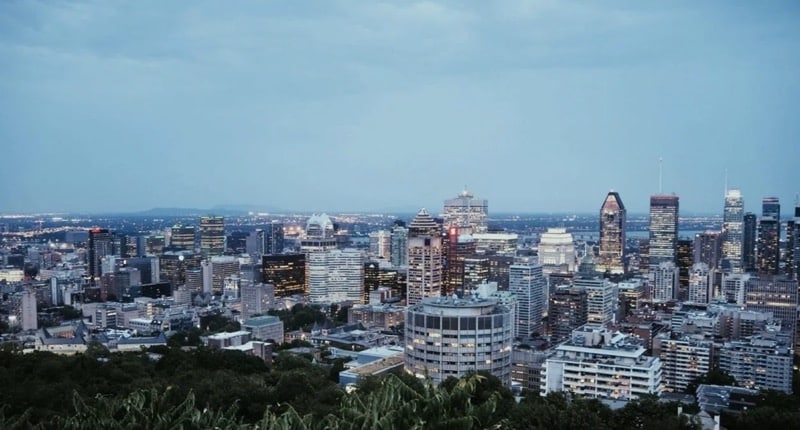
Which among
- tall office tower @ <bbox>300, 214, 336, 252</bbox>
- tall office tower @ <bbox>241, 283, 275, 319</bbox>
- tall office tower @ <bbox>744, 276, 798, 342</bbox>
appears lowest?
tall office tower @ <bbox>241, 283, 275, 319</bbox>

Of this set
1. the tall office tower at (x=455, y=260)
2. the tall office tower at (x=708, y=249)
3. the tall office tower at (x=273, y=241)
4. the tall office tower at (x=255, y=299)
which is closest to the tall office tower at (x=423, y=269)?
the tall office tower at (x=455, y=260)

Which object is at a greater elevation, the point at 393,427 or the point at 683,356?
the point at 393,427

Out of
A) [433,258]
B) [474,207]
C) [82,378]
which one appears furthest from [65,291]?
[474,207]

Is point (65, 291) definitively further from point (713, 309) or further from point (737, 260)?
point (737, 260)

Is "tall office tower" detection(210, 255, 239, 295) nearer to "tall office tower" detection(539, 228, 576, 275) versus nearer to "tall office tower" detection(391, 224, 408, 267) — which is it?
"tall office tower" detection(391, 224, 408, 267)

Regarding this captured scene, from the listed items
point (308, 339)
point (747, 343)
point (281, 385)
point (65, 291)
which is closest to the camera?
→ point (281, 385)

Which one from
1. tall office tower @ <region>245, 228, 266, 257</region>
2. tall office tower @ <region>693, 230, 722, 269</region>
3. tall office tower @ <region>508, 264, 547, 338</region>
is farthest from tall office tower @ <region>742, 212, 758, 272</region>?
tall office tower @ <region>245, 228, 266, 257</region>
